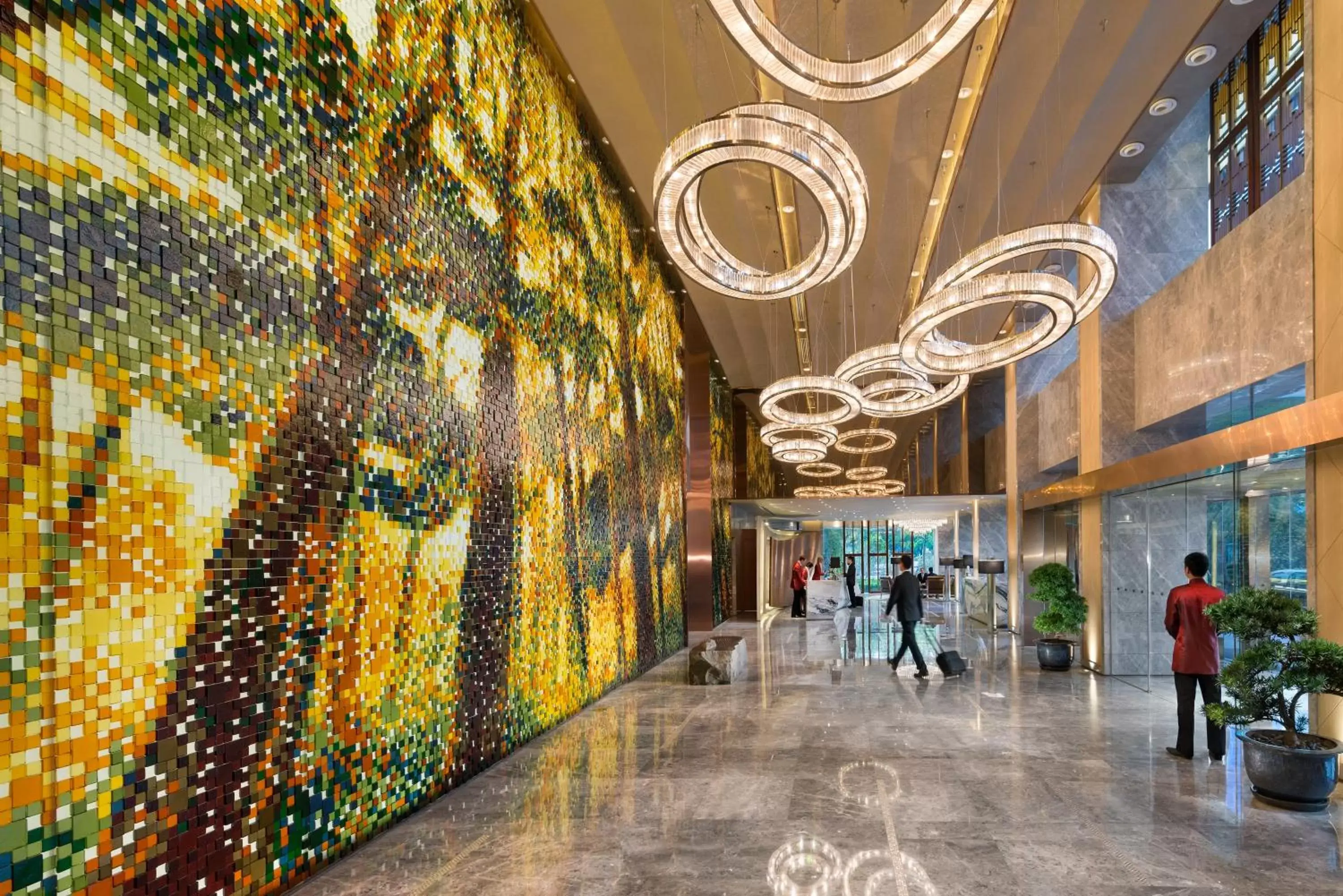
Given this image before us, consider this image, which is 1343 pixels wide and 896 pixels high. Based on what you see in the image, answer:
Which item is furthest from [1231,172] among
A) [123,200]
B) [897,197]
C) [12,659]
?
[12,659]

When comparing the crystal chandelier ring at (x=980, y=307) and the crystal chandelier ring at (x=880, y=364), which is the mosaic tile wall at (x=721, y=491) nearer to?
the crystal chandelier ring at (x=880, y=364)

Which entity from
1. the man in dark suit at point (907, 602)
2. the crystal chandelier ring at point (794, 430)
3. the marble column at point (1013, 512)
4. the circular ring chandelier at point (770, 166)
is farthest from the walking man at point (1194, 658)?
the marble column at point (1013, 512)

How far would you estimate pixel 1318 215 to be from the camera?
7473mm

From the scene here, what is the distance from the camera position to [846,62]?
5.96m

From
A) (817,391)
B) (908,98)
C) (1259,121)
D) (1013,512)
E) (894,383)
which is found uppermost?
(908,98)

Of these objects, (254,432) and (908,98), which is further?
(908,98)

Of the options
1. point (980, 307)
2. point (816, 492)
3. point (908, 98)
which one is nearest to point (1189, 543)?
point (980, 307)

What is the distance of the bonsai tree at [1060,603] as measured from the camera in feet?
42.9

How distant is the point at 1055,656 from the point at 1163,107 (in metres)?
7.88

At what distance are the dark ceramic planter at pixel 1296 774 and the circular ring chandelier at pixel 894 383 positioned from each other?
20.7 ft

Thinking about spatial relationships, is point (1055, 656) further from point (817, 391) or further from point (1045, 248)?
point (1045, 248)

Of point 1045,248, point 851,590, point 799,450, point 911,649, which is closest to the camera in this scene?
point 1045,248

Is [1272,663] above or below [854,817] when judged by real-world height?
above

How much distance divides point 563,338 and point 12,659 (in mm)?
7016
